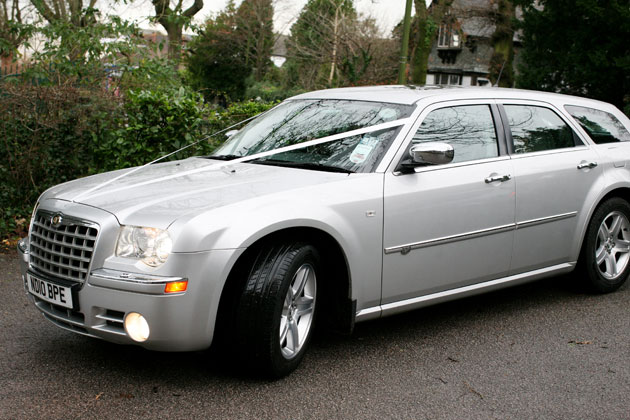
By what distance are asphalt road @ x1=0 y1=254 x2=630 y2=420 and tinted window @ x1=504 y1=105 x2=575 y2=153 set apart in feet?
4.38

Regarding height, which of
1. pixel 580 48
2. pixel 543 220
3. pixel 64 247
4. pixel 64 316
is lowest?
pixel 64 316

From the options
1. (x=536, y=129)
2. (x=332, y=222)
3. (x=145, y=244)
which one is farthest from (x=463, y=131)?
(x=145, y=244)

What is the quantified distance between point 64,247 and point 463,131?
9.24 ft

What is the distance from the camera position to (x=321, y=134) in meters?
4.93

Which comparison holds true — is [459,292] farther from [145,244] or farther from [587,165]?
[145,244]

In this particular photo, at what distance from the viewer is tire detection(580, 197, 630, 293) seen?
5.89 metres

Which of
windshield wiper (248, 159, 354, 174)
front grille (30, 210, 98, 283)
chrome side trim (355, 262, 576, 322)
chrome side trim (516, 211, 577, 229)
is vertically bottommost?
chrome side trim (355, 262, 576, 322)

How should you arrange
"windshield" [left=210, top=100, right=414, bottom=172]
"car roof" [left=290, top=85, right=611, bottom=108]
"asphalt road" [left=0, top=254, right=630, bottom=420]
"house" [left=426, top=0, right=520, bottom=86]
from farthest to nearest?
"house" [left=426, top=0, right=520, bottom=86], "car roof" [left=290, top=85, right=611, bottom=108], "windshield" [left=210, top=100, right=414, bottom=172], "asphalt road" [left=0, top=254, right=630, bottom=420]

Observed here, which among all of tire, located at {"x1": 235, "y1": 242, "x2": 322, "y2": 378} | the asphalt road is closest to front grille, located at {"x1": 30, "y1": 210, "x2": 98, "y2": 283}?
the asphalt road

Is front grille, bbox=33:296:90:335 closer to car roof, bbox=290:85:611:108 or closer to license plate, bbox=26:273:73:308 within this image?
license plate, bbox=26:273:73:308

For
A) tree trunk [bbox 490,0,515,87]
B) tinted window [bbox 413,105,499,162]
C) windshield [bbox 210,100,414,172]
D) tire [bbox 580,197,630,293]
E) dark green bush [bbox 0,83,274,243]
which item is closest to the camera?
windshield [bbox 210,100,414,172]

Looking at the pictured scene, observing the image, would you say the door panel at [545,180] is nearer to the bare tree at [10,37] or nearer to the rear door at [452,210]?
the rear door at [452,210]

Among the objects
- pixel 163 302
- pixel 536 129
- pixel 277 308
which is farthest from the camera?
pixel 536 129

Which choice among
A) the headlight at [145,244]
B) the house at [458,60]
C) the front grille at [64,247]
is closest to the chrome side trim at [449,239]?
the headlight at [145,244]
